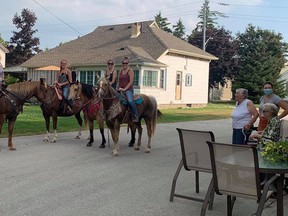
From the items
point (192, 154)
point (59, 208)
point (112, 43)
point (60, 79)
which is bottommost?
point (59, 208)

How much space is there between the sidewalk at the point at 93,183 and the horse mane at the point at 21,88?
Result: 1453 millimetres

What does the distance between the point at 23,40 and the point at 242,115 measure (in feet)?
158

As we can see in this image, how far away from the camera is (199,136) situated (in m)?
5.93

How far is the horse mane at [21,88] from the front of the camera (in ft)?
34.9

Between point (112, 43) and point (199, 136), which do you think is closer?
point (199, 136)

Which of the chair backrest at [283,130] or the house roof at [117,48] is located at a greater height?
the house roof at [117,48]

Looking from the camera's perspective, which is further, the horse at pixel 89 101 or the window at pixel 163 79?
the window at pixel 163 79

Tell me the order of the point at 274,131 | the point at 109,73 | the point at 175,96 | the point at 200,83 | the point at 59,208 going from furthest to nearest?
the point at 200,83 → the point at 175,96 → the point at 109,73 → the point at 274,131 → the point at 59,208

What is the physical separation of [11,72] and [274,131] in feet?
128

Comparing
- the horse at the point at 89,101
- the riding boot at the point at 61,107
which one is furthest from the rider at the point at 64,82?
the horse at the point at 89,101

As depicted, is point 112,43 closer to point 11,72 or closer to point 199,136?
point 11,72

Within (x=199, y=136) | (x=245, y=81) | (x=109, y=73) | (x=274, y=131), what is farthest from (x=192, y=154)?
(x=245, y=81)

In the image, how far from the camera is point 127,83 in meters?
10.8

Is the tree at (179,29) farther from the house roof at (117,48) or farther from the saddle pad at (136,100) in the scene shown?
the saddle pad at (136,100)
